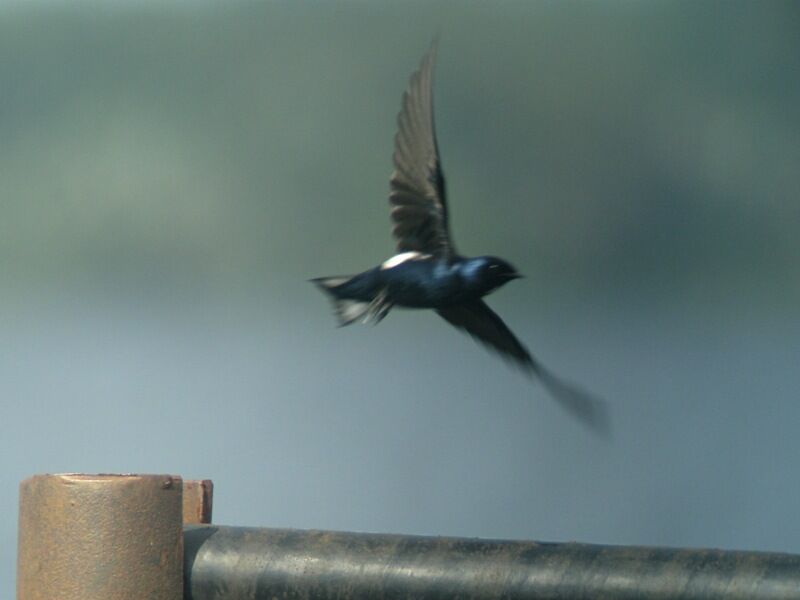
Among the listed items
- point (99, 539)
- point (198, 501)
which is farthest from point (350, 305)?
point (99, 539)

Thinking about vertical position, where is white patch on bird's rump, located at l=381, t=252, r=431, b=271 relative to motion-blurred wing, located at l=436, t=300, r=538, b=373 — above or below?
above

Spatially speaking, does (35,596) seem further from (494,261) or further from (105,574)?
(494,261)

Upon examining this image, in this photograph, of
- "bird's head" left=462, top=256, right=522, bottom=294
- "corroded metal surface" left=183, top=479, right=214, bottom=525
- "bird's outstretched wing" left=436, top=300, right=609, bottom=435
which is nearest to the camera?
"corroded metal surface" left=183, top=479, right=214, bottom=525

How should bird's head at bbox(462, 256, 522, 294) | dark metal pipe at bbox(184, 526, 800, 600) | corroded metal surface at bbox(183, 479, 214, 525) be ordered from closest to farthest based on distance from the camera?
dark metal pipe at bbox(184, 526, 800, 600), corroded metal surface at bbox(183, 479, 214, 525), bird's head at bbox(462, 256, 522, 294)

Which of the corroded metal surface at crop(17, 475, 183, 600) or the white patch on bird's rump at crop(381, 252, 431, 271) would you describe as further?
the white patch on bird's rump at crop(381, 252, 431, 271)

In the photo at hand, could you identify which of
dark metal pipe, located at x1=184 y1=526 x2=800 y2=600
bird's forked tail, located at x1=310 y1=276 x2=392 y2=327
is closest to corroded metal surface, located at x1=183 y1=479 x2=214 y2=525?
dark metal pipe, located at x1=184 y1=526 x2=800 y2=600

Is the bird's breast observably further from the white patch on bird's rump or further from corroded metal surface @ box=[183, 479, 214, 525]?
corroded metal surface @ box=[183, 479, 214, 525]

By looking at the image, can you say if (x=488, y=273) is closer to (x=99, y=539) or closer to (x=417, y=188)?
(x=417, y=188)
